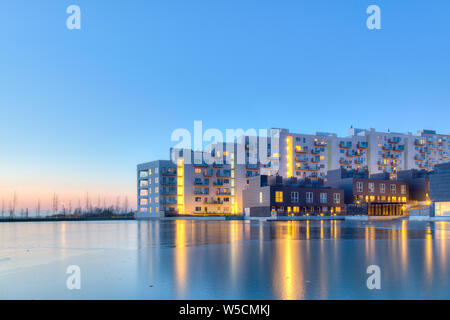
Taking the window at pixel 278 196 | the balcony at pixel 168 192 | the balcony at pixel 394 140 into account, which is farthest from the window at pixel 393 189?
the balcony at pixel 168 192

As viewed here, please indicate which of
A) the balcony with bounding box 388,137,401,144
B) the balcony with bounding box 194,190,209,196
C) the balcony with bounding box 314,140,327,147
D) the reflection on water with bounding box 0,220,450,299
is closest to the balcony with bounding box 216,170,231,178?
the balcony with bounding box 194,190,209,196

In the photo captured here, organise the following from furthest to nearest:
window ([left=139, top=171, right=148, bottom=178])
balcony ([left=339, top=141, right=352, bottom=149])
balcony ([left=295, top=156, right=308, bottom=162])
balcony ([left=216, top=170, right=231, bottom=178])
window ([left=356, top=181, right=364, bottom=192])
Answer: balcony ([left=339, top=141, right=352, bottom=149]) < balcony ([left=295, top=156, right=308, bottom=162]) < window ([left=139, top=171, right=148, bottom=178]) < balcony ([left=216, top=170, right=231, bottom=178]) < window ([left=356, top=181, right=364, bottom=192])

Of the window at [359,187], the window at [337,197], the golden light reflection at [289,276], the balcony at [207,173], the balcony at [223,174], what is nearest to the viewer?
the golden light reflection at [289,276]

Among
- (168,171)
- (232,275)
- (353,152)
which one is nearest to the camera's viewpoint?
(232,275)

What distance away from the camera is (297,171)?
5197 inches

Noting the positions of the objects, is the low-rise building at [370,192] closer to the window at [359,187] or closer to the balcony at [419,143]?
the window at [359,187]

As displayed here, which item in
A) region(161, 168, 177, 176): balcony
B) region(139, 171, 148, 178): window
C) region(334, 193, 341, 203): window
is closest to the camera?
region(334, 193, 341, 203): window

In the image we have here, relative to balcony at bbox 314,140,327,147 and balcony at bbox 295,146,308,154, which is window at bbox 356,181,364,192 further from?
balcony at bbox 314,140,327,147

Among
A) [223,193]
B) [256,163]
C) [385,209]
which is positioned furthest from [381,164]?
[223,193]

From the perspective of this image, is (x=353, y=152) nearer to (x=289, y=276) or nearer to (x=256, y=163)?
(x=256, y=163)

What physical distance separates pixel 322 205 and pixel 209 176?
123 ft

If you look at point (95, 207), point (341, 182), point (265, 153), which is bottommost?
point (95, 207)
